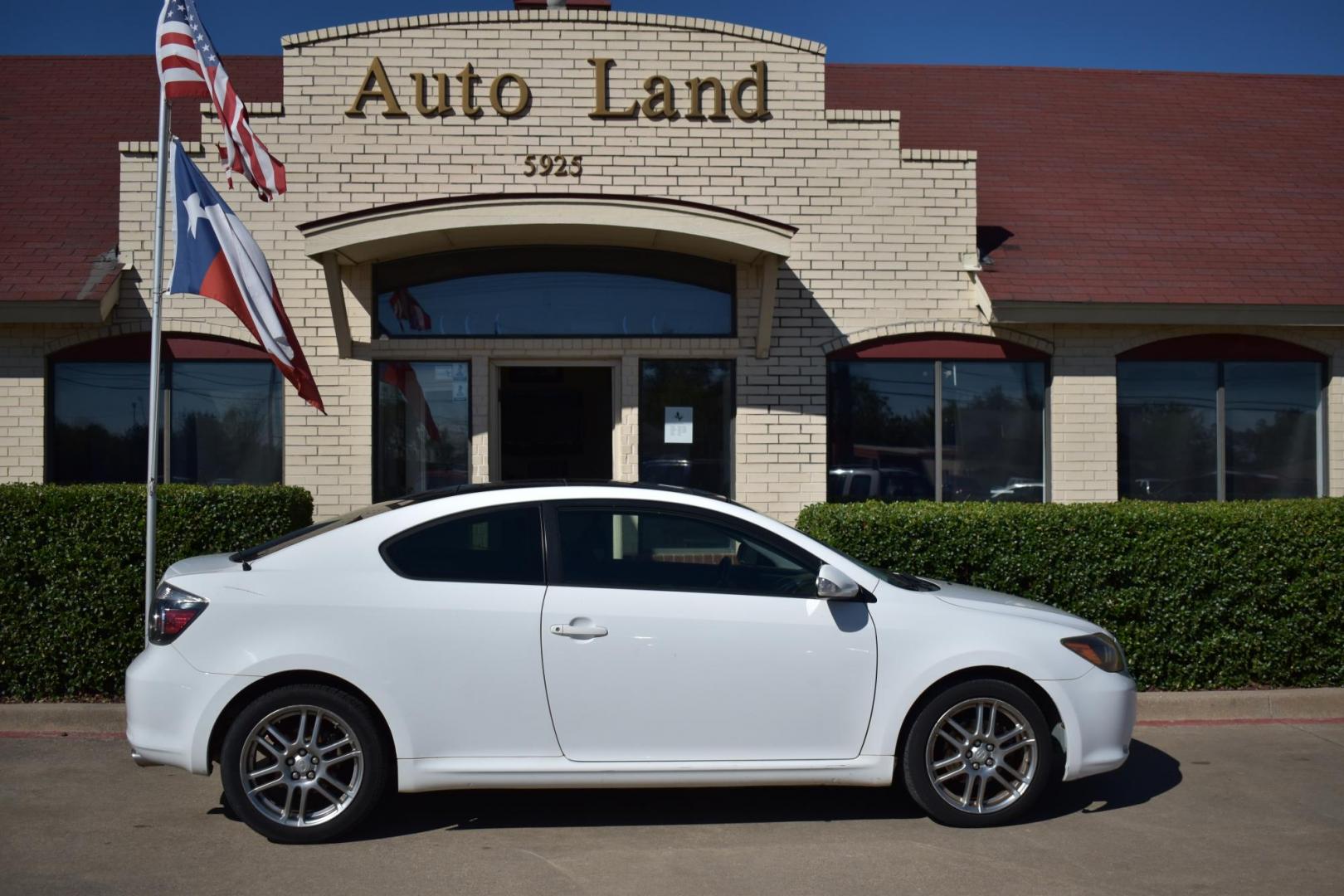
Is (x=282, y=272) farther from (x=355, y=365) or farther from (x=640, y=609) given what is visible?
(x=640, y=609)

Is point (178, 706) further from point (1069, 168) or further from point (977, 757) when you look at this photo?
point (1069, 168)

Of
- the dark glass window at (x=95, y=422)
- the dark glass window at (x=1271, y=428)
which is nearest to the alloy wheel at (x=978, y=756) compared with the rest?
the dark glass window at (x=1271, y=428)

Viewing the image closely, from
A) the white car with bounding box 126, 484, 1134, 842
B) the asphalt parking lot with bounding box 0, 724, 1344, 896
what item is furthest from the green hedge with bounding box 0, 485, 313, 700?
the white car with bounding box 126, 484, 1134, 842

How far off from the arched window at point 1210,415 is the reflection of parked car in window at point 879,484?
73.0 inches

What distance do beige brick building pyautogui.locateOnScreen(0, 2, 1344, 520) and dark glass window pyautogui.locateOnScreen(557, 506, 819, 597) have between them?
14.9ft

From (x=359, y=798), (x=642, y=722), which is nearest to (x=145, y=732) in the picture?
(x=359, y=798)

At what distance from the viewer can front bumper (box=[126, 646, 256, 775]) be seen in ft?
17.9

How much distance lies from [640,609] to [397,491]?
5.43 m

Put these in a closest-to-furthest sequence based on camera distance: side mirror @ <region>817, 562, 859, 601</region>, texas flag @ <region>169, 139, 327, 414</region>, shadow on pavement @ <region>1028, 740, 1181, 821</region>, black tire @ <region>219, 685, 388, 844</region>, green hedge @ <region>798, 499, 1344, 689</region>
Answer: black tire @ <region>219, 685, 388, 844</region>, side mirror @ <region>817, 562, 859, 601</region>, shadow on pavement @ <region>1028, 740, 1181, 821</region>, texas flag @ <region>169, 139, 327, 414</region>, green hedge @ <region>798, 499, 1344, 689</region>

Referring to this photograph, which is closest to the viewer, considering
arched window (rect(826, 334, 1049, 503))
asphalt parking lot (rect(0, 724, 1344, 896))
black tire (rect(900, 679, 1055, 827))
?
asphalt parking lot (rect(0, 724, 1344, 896))

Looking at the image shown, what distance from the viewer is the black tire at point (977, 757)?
18.7ft

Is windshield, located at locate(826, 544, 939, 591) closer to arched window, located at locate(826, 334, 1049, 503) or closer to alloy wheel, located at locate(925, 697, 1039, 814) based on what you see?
alloy wheel, located at locate(925, 697, 1039, 814)

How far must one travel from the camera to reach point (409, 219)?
9289mm

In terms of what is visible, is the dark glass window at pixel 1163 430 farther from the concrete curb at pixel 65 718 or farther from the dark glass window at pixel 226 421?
the concrete curb at pixel 65 718
